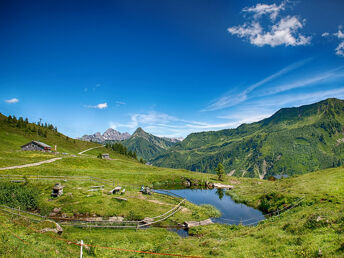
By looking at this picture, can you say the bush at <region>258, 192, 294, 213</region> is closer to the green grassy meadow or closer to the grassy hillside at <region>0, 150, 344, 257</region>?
the green grassy meadow

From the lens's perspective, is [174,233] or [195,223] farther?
[195,223]

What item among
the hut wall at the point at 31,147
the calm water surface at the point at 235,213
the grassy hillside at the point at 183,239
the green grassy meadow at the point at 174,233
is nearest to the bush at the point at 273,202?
the green grassy meadow at the point at 174,233

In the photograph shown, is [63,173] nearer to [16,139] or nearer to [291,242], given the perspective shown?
[291,242]

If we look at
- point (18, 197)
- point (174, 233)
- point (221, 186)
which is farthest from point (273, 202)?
point (18, 197)

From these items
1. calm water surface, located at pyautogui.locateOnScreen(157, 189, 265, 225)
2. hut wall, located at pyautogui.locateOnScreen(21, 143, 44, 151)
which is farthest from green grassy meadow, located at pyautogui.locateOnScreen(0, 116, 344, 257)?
hut wall, located at pyautogui.locateOnScreen(21, 143, 44, 151)

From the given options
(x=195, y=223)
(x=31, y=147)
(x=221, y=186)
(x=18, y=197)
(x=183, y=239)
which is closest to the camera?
(x=183, y=239)

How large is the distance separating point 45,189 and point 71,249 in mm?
30687

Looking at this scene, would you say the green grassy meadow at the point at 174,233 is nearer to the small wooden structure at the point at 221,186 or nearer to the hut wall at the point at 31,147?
the small wooden structure at the point at 221,186

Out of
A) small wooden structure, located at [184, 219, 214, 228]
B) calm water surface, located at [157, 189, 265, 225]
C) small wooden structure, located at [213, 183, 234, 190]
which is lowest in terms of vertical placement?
small wooden structure, located at [213, 183, 234, 190]

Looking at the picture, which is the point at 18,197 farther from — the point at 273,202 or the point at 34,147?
the point at 34,147

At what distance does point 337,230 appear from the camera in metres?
16.8

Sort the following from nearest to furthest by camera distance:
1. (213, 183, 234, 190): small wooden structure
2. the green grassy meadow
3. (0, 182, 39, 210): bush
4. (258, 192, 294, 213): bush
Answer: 1. the green grassy meadow
2. (0, 182, 39, 210): bush
3. (258, 192, 294, 213): bush
4. (213, 183, 234, 190): small wooden structure

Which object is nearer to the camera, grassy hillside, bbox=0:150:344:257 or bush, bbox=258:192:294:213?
grassy hillside, bbox=0:150:344:257

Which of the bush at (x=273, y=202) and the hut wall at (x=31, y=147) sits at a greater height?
the hut wall at (x=31, y=147)
